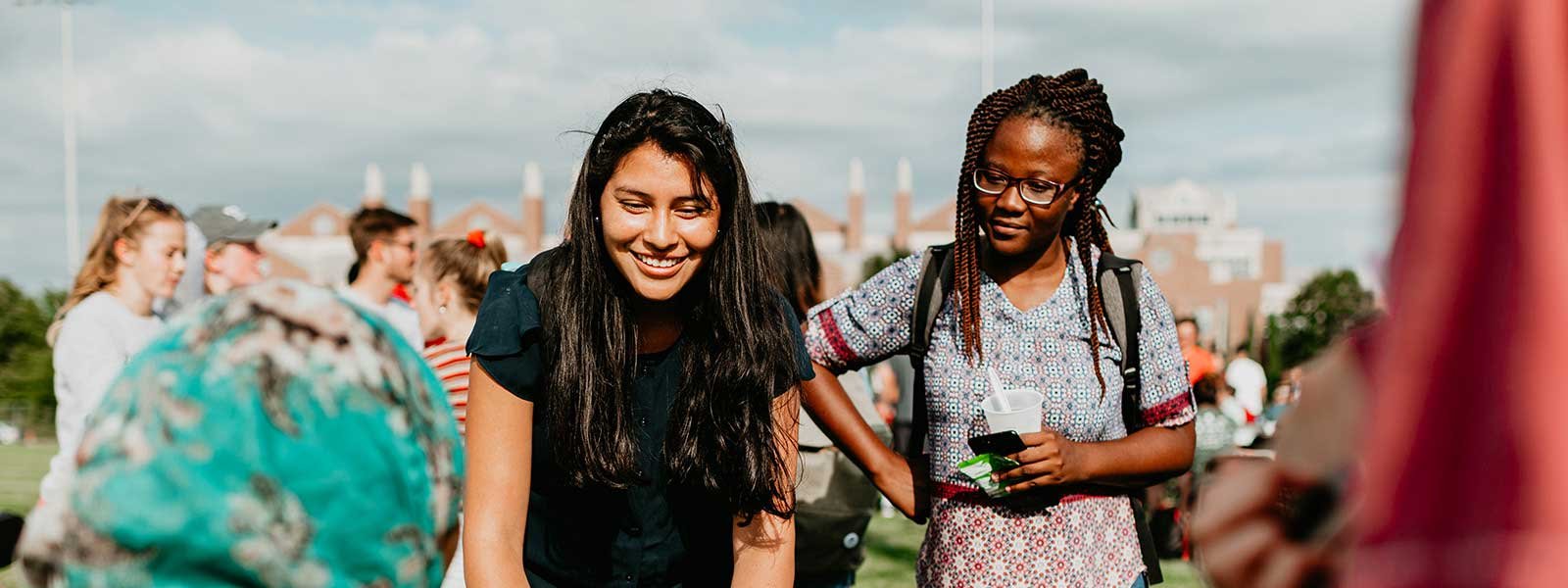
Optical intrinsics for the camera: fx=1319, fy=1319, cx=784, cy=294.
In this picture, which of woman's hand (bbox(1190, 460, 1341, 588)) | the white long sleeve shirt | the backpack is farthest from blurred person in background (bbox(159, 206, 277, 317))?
woman's hand (bbox(1190, 460, 1341, 588))

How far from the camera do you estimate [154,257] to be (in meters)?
5.32

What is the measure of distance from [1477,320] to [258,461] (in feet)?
2.85

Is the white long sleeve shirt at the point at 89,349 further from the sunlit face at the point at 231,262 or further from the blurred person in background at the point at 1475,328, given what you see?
the blurred person in background at the point at 1475,328

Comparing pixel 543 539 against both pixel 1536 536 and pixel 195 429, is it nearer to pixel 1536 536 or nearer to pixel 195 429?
pixel 195 429

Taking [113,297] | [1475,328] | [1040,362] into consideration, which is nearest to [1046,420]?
[1040,362]

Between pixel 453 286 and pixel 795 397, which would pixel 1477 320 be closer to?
pixel 795 397

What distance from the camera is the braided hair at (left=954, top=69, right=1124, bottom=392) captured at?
2.95m

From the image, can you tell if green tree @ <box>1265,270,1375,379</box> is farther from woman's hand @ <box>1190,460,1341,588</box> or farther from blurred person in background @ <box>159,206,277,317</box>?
woman's hand @ <box>1190,460,1341,588</box>

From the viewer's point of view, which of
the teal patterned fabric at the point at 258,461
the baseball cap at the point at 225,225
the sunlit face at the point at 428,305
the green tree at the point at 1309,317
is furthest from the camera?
the green tree at the point at 1309,317

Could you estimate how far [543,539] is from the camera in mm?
2447

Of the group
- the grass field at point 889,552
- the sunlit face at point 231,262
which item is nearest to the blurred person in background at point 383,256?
the sunlit face at point 231,262

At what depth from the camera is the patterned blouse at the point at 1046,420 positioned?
2832mm

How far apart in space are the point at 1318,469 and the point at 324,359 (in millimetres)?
772

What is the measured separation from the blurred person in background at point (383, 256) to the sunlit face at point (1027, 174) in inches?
157
